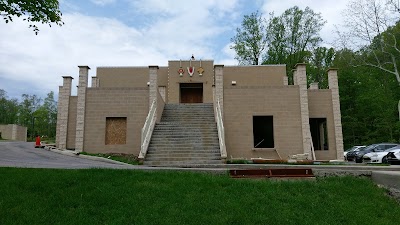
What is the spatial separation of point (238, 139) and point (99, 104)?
8034mm

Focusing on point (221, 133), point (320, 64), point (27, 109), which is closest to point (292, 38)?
point (320, 64)

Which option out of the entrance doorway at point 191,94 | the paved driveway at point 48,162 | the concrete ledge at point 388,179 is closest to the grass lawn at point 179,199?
the concrete ledge at point 388,179

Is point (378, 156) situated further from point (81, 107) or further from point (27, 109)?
point (27, 109)

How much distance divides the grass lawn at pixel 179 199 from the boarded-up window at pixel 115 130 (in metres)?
9.14

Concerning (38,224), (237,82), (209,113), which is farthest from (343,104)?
(38,224)

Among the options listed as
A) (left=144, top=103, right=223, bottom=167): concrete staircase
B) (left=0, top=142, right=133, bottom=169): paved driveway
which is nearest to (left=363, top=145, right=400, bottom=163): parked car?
(left=144, top=103, right=223, bottom=167): concrete staircase

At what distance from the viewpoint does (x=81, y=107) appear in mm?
17812

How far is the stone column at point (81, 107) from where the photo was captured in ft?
57.1

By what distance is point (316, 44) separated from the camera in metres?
40.2

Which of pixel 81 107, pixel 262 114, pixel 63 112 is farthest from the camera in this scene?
pixel 63 112

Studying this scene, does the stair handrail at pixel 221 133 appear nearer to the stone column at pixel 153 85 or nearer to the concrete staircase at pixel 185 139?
the concrete staircase at pixel 185 139

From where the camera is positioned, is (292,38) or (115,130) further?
(292,38)

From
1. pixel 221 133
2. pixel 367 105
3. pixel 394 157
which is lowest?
pixel 394 157

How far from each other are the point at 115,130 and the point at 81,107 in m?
2.30
